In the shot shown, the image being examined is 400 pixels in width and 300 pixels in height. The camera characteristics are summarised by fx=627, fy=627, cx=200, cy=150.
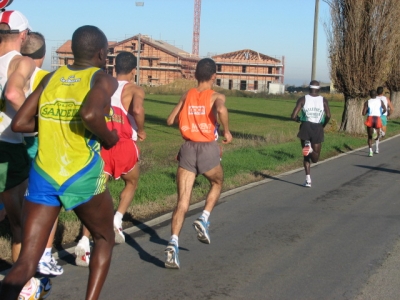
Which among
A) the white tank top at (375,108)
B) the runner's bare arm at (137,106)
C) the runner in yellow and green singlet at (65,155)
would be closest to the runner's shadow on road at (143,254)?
the runner's bare arm at (137,106)

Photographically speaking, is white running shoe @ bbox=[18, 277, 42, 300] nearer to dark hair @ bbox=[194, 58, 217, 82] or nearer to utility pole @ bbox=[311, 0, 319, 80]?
dark hair @ bbox=[194, 58, 217, 82]

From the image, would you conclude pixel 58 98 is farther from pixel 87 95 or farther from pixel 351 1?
pixel 351 1

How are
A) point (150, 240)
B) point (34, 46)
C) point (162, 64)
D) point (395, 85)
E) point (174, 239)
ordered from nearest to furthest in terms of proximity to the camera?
point (34, 46), point (174, 239), point (150, 240), point (395, 85), point (162, 64)

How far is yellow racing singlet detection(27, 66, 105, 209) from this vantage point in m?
3.95

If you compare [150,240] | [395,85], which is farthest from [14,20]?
[395,85]

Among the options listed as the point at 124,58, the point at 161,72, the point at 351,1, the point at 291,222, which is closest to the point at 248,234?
the point at 291,222

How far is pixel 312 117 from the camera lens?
11.7 meters

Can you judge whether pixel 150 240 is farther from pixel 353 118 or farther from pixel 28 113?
pixel 353 118

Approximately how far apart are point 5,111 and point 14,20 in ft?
2.47

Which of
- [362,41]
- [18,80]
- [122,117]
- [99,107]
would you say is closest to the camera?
[99,107]

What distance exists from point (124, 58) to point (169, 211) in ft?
9.14

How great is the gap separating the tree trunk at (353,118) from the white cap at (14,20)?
2361 centimetres

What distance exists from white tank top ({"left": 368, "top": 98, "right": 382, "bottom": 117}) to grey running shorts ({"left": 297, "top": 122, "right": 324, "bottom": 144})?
7.14 metres

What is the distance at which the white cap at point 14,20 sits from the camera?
5.11 m
